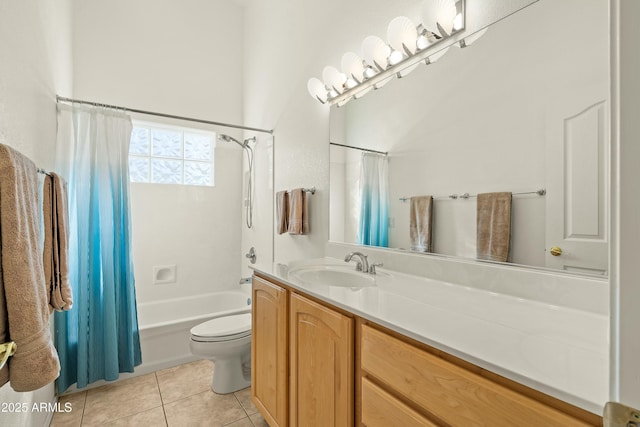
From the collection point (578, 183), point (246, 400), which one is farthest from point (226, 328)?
point (578, 183)

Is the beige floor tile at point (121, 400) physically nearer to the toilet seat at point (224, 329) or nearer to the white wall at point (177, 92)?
the toilet seat at point (224, 329)

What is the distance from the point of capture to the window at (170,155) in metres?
2.79

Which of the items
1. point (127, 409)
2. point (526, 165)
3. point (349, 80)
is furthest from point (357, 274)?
point (127, 409)

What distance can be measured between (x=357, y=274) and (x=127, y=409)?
1.67m

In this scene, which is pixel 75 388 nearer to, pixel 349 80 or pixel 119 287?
pixel 119 287

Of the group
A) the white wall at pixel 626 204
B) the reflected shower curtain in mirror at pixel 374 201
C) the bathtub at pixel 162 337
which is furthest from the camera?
the bathtub at pixel 162 337

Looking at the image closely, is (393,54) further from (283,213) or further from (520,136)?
(283,213)

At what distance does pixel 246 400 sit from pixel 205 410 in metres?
0.25

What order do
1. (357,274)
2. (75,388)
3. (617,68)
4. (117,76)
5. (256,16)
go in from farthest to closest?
(256,16) < (117,76) < (75,388) < (357,274) < (617,68)

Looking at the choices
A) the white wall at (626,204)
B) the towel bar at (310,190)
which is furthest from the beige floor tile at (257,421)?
Result: the white wall at (626,204)

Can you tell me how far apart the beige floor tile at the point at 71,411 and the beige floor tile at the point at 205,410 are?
19.1 inches

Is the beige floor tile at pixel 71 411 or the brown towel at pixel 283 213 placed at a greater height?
the brown towel at pixel 283 213

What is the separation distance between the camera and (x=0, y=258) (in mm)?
761

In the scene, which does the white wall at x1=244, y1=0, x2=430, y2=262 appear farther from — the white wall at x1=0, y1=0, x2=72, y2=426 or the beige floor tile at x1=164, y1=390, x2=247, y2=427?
the white wall at x1=0, y1=0, x2=72, y2=426
